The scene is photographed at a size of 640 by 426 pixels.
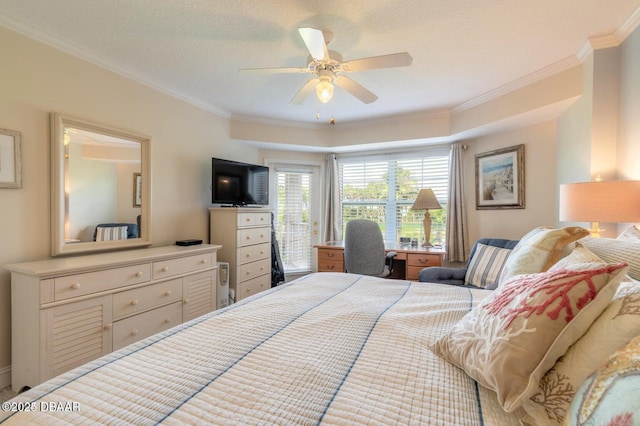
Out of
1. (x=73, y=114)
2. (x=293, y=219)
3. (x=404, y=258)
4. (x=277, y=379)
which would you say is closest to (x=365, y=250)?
(x=404, y=258)

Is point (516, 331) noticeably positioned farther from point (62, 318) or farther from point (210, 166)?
point (210, 166)

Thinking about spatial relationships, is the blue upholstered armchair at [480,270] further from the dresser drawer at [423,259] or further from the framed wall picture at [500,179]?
the framed wall picture at [500,179]

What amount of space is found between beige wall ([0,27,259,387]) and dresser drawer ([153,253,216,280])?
0.54 meters

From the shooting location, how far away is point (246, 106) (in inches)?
139

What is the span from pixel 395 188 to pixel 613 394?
3973 mm

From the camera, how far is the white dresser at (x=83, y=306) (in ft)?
5.74

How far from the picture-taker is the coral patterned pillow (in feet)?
2.22

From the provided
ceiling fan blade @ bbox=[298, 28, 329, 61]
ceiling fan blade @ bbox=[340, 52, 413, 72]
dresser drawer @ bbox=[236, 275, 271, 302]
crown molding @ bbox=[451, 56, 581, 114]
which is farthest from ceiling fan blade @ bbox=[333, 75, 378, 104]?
dresser drawer @ bbox=[236, 275, 271, 302]

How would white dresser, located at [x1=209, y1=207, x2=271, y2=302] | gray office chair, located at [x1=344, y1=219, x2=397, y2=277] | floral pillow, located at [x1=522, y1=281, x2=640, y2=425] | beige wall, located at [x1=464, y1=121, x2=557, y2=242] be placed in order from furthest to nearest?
1. white dresser, located at [x1=209, y1=207, x2=271, y2=302]
2. gray office chair, located at [x1=344, y1=219, x2=397, y2=277]
3. beige wall, located at [x1=464, y1=121, x2=557, y2=242]
4. floral pillow, located at [x1=522, y1=281, x2=640, y2=425]

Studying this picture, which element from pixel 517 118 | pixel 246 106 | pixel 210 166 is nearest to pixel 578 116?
pixel 517 118

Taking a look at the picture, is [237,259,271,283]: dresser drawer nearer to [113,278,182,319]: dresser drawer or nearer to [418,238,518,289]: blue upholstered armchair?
[113,278,182,319]: dresser drawer

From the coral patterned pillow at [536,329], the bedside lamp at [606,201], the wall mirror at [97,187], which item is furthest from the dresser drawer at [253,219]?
the bedside lamp at [606,201]

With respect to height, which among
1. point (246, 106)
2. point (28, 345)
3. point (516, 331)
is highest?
point (246, 106)

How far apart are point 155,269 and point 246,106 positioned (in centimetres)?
221
